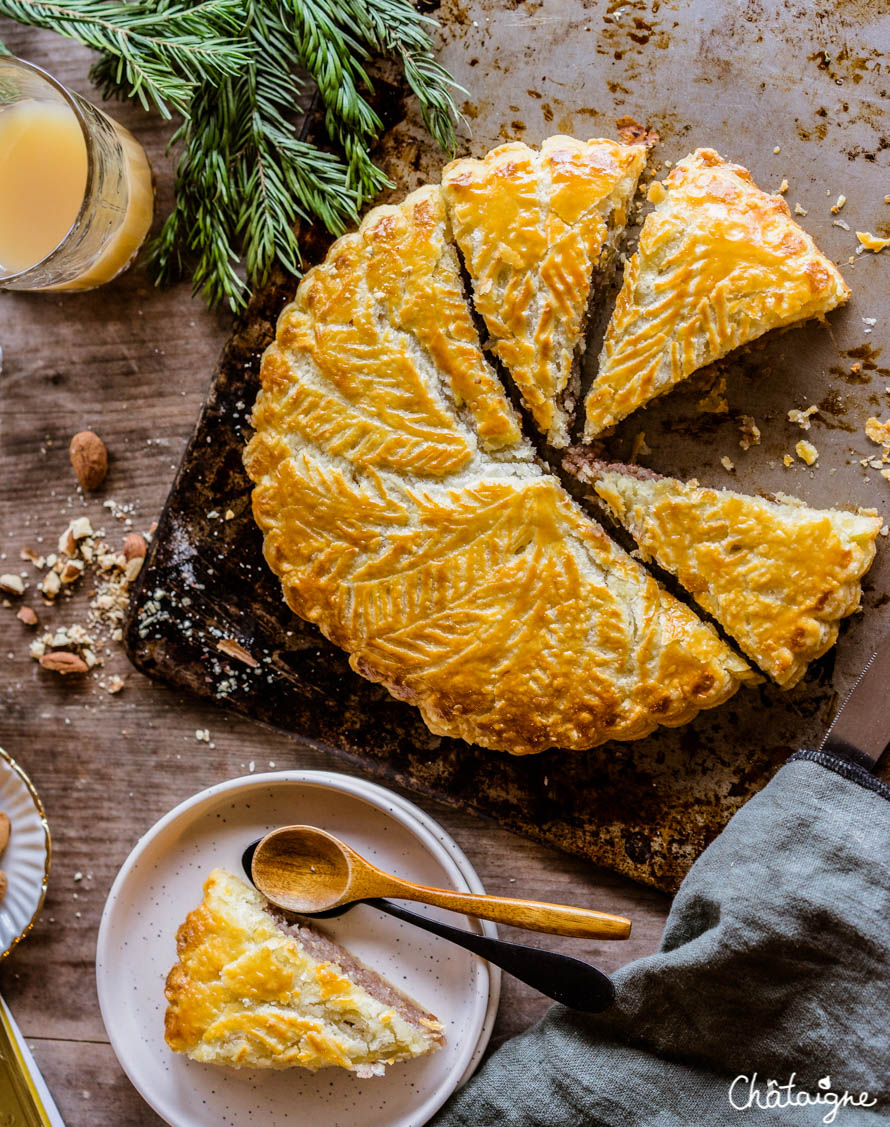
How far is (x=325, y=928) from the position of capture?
3895mm

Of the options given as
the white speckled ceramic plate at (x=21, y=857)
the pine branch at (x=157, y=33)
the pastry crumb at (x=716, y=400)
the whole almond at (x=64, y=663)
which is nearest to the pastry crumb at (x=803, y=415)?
the pastry crumb at (x=716, y=400)

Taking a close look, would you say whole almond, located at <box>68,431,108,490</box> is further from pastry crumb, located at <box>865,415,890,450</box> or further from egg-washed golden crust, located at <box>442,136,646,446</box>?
pastry crumb, located at <box>865,415,890,450</box>

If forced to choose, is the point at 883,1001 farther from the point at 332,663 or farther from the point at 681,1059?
the point at 332,663

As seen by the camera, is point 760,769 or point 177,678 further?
point 177,678

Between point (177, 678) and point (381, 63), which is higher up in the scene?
point (381, 63)

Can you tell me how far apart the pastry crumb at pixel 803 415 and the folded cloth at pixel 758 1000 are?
120 centimetres

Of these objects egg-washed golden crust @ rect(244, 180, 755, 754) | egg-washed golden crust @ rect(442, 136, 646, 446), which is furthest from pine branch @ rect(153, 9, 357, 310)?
egg-washed golden crust @ rect(442, 136, 646, 446)

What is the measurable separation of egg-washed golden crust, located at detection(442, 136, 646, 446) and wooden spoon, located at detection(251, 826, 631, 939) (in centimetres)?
173

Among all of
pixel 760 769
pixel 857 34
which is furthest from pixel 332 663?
pixel 857 34

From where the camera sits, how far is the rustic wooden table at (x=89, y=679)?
161 inches

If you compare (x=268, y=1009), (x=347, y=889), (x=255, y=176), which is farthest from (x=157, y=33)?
(x=268, y=1009)

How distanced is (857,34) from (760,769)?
2.70 meters

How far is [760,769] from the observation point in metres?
3.73

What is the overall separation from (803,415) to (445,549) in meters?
1.41
